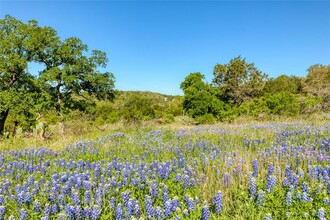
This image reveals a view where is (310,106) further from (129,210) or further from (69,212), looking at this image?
(69,212)

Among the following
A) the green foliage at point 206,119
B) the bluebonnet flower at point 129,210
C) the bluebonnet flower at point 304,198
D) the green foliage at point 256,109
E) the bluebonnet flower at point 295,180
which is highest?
the green foliage at point 256,109

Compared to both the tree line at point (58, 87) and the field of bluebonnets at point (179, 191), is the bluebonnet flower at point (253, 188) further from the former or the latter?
the tree line at point (58, 87)

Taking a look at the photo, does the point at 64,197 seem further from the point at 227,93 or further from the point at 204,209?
the point at 227,93

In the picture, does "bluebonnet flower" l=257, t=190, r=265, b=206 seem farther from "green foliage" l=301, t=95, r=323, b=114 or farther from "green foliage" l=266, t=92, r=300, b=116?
"green foliage" l=301, t=95, r=323, b=114

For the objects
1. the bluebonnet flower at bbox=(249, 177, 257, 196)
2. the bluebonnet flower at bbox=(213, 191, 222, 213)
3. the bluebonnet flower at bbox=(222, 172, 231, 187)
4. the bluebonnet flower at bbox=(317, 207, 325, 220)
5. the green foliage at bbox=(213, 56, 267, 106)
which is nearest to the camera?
the bluebonnet flower at bbox=(317, 207, 325, 220)

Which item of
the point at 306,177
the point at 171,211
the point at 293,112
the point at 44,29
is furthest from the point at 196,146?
the point at 44,29

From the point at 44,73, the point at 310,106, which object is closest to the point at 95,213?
the point at 44,73

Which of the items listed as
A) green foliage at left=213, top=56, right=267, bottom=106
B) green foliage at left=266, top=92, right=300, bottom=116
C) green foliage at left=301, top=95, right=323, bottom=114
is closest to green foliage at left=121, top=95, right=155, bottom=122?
green foliage at left=213, top=56, right=267, bottom=106

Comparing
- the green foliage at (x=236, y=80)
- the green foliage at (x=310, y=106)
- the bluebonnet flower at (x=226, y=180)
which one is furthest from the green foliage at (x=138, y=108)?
the bluebonnet flower at (x=226, y=180)

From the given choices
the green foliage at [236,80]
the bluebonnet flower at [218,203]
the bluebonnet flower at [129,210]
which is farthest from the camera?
the green foliage at [236,80]

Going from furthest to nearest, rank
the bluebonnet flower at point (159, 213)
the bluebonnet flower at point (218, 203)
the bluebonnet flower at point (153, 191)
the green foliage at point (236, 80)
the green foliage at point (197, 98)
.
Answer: the green foliage at point (236, 80)
the green foliage at point (197, 98)
the bluebonnet flower at point (153, 191)
the bluebonnet flower at point (218, 203)
the bluebonnet flower at point (159, 213)

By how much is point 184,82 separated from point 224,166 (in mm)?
16957

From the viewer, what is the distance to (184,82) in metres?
21.3

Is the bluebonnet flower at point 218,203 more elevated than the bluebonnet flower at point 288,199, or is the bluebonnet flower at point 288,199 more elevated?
the bluebonnet flower at point 288,199
